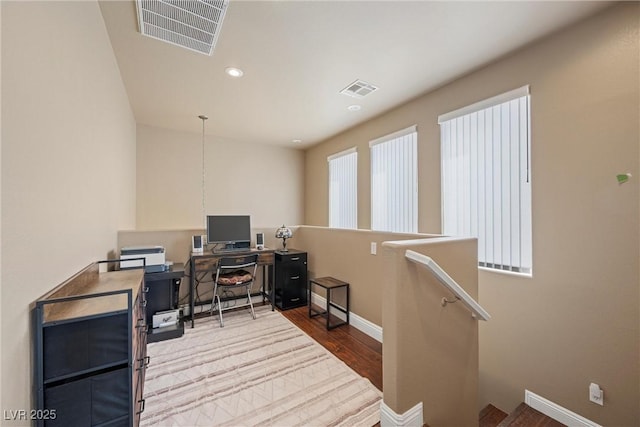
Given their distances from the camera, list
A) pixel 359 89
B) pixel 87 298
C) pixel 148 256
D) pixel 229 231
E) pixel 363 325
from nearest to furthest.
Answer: pixel 87 298 → pixel 148 256 → pixel 359 89 → pixel 363 325 → pixel 229 231

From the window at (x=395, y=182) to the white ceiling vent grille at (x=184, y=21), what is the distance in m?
2.35

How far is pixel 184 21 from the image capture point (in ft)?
6.00

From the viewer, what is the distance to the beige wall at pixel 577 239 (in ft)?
5.45

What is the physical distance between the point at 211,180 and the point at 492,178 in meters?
4.25

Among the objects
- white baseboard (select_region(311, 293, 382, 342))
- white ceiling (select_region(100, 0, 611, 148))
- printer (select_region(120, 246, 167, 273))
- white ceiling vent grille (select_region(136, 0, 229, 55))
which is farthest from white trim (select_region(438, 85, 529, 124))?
printer (select_region(120, 246, 167, 273))

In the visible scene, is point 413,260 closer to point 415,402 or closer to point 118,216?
point 415,402

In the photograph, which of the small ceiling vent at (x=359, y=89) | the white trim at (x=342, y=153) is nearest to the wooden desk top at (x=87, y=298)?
the small ceiling vent at (x=359, y=89)

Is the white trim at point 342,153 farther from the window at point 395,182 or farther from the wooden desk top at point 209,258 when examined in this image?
the wooden desk top at point 209,258

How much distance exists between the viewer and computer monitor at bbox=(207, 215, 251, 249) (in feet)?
11.7

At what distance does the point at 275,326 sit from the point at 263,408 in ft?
4.30

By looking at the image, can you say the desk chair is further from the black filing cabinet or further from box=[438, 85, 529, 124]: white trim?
box=[438, 85, 529, 124]: white trim

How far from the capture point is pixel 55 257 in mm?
1168

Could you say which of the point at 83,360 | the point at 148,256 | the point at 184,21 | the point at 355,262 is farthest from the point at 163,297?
the point at 184,21

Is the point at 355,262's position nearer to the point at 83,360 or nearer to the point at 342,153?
the point at 342,153
